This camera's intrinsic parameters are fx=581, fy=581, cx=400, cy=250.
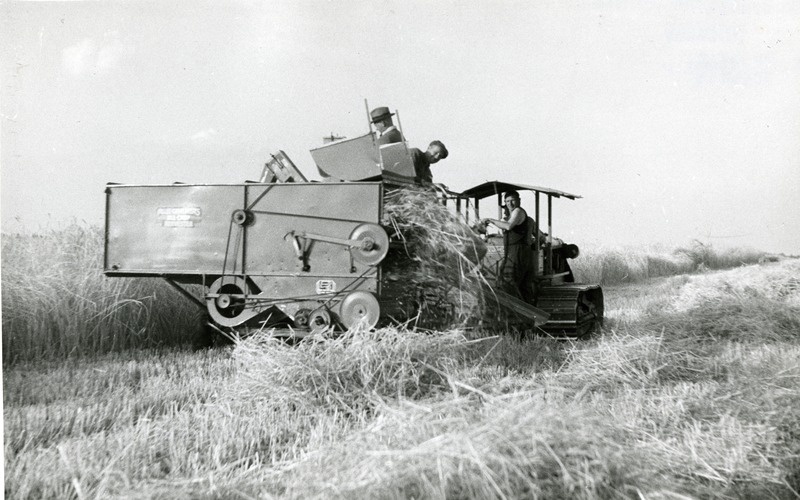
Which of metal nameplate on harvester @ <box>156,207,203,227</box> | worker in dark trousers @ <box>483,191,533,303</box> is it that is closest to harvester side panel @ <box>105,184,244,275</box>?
metal nameplate on harvester @ <box>156,207,203,227</box>

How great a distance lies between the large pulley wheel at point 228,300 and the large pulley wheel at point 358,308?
1.15 metres

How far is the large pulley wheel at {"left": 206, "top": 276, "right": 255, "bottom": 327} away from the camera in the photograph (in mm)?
6203

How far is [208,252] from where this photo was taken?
6328 mm

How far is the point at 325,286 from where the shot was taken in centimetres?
595

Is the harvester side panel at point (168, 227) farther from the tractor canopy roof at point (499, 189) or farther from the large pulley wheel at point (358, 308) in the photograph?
the tractor canopy roof at point (499, 189)

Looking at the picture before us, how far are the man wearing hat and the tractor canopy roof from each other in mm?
2447

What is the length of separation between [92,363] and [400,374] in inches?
140

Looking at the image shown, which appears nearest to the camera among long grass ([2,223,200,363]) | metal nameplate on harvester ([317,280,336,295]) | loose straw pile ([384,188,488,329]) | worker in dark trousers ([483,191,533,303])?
loose straw pile ([384,188,488,329])

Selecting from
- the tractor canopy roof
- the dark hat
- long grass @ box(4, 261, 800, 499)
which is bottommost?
long grass @ box(4, 261, 800, 499)

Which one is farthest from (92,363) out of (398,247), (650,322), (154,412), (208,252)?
(650,322)

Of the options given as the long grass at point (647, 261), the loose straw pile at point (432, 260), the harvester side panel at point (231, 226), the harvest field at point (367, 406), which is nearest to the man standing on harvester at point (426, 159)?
the loose straw pile at point (432, 260)

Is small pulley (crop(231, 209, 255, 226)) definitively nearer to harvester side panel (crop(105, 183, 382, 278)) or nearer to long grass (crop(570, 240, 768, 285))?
harvester side panel (crop(105, 183, 382, 278))

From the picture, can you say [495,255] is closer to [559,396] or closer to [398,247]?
[398,247]

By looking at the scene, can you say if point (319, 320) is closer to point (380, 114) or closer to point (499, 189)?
point (380, 114)
